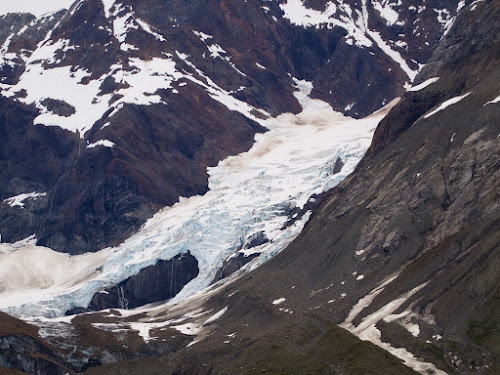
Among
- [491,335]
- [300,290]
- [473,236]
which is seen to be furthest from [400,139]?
[491,335]

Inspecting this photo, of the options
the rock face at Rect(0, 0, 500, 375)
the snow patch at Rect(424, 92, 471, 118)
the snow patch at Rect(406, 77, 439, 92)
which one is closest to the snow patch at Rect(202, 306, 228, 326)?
the rock face at Rect(0, 0, 500, 375)

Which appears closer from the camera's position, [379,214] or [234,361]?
[234,361]

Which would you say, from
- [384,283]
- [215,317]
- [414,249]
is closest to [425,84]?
[414,249]

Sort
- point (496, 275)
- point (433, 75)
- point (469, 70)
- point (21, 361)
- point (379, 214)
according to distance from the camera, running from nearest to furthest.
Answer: point (496, 275), point (21, 361), point (379, 214), point (469, 70), point (433, 75)

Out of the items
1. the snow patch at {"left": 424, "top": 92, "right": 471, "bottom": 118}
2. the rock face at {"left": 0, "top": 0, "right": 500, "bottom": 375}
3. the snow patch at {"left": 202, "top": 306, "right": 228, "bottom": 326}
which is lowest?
the snow patch at {"left": 202, "top": 306, "right": 228, "bottom": 326}

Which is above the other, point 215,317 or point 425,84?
point 425,84

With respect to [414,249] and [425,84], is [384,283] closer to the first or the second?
[414,249]

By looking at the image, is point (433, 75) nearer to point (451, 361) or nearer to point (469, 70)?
point (469, 70)

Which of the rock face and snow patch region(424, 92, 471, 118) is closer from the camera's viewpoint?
the rock face

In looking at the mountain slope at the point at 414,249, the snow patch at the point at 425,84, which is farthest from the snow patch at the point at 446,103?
the snow patch at the point at 425,84

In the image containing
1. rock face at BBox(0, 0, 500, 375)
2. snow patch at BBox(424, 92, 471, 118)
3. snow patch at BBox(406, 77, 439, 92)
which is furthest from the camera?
snow patch at BBox(406, 77, 439, 92)

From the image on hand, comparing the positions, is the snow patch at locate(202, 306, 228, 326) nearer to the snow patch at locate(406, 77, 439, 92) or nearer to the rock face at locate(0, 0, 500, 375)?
the rock face at locate(0, 0, 500, 375)
